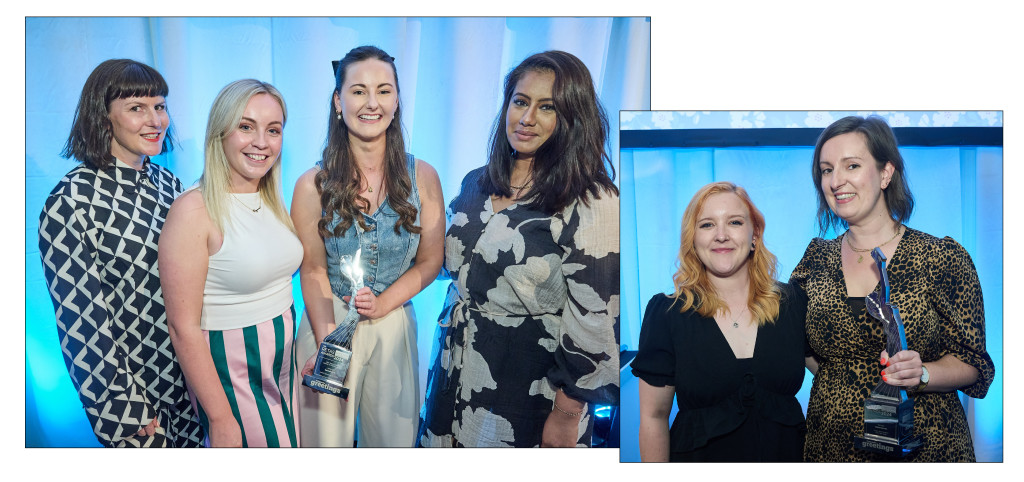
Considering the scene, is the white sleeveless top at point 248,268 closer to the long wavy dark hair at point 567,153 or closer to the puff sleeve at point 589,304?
the long wavy dark hair at point 567,153

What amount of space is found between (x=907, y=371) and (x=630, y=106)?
5.00 feet

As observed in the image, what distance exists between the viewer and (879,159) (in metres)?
3.22

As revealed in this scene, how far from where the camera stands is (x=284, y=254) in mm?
3316

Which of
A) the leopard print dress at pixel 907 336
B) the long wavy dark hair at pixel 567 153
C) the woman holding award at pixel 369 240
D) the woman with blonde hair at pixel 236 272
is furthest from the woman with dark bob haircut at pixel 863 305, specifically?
the woman with blonde hair at pixel 236 272

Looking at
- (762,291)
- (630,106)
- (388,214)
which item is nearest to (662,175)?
(630,106)

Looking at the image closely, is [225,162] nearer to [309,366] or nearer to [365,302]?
[365,302]

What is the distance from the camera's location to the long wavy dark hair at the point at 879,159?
3.22 metres

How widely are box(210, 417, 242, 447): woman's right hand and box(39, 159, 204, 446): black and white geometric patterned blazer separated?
278 mm

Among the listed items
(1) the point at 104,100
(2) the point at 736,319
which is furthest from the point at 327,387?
(2) the point at 736,319

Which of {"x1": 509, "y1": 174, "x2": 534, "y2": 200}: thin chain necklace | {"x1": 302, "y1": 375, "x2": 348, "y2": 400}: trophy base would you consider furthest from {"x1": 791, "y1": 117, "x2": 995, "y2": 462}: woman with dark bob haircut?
A: {"x1": 302, "y1": 375, "x2": 348, "y2": 400}: trophy base

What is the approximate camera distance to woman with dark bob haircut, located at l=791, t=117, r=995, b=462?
3.14 meters

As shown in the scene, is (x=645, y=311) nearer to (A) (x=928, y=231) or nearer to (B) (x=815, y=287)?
(B) (x=815, y=287)

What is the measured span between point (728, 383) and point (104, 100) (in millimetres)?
2811

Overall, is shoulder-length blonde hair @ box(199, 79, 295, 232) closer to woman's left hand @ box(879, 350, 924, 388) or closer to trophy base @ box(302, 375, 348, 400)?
trophy base @ box(302, 375, 348, 400)
